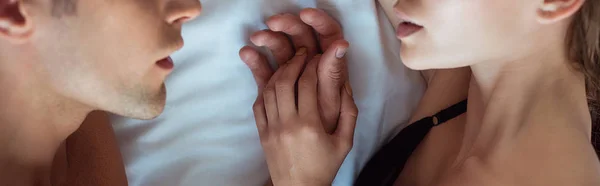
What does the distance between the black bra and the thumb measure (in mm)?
75

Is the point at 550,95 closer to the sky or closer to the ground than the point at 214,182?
closer to the sky

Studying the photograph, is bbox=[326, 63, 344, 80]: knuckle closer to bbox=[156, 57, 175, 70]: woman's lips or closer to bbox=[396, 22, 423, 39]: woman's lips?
bbox=[396, 22, 423, 39]: woman's lips

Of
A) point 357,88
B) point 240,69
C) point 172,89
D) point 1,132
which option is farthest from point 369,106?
point 1,132

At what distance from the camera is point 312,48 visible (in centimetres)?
98

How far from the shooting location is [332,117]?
0.96m

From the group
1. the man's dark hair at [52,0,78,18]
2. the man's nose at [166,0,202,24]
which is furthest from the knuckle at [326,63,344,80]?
the man's dark hair at [52,0,78,18]

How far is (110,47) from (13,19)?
12cm

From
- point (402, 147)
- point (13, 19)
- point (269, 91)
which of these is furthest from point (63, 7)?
point (402, 147)

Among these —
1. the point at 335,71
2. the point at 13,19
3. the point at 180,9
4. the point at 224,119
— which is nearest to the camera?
Result: the point at 13,19

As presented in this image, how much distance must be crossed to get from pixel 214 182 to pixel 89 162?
0.20 m

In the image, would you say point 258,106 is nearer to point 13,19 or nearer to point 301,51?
point 301,51

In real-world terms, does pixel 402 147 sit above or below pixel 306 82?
below

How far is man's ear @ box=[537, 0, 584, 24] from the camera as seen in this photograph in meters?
0.76

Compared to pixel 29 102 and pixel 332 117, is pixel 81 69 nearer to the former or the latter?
pixel 29 102
